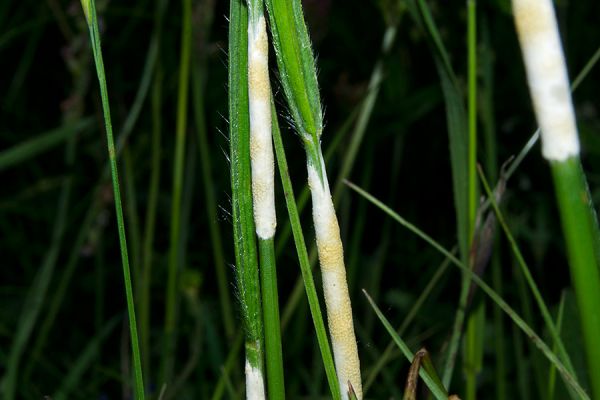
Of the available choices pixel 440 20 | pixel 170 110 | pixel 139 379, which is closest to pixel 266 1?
pixel 139 379

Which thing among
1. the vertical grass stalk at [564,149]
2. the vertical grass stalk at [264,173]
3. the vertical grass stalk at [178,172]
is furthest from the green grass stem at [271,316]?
the vertical grass stalk at [178,172]

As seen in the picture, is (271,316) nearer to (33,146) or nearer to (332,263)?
(332,263)

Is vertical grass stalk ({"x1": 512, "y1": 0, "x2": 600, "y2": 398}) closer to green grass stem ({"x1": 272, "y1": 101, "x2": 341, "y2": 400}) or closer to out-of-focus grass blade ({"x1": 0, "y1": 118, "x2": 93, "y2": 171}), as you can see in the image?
green grass stem ({"x1": 272, "y1": 101, "x2": 341, "y2": 400})

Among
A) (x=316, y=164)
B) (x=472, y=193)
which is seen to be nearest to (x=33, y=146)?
(x=472, y=193)

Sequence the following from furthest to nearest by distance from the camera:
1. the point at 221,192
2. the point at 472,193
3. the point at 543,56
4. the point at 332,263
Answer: the point at 221,192, the point at 472,193, the point at 332,263, the point at 543,56

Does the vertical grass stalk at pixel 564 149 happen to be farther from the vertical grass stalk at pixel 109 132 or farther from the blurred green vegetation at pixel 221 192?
the blurred green vegetation at pixel 221 192

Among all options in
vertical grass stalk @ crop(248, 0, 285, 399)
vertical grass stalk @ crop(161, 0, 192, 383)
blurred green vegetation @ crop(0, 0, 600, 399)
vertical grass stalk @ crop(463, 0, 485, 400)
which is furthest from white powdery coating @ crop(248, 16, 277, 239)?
blurred green vegetation @ crop(0, 0, 600, 399)
